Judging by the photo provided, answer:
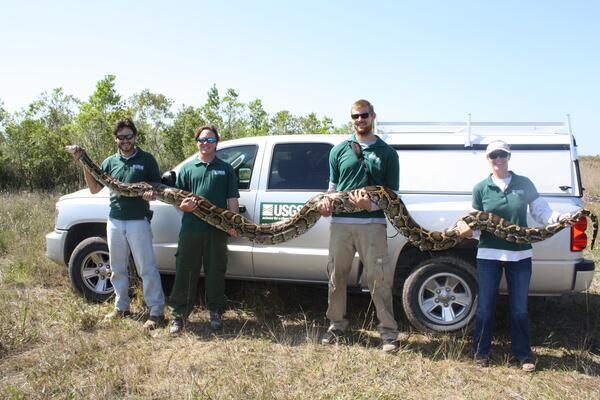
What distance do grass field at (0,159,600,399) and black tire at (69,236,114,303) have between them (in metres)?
0.19

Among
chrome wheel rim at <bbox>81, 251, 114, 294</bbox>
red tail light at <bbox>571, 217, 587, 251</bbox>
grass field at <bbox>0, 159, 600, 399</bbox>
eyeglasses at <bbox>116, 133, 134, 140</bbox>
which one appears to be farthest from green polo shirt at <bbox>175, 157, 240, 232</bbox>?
red tail light at <bbox>571, 217, 587, 251</bbox>

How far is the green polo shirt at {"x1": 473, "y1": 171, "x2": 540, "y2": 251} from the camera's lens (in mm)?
4482

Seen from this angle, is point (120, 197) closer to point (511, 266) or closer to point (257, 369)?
point (257, 369)

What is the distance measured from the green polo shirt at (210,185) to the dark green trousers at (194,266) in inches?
4.5

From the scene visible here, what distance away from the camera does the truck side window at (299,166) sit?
5734 mm

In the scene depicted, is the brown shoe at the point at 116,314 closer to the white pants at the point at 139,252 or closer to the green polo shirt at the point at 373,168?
the white pants at the point at 139,252

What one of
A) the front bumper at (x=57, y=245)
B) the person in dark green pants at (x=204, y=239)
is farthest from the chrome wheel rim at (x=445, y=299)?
A: the front bumper at (x=57, y=245)

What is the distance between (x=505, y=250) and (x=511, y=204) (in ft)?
1.50

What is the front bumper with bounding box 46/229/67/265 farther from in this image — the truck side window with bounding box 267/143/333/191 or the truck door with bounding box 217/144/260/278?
the truck side window with bounding box 267/143/333/191

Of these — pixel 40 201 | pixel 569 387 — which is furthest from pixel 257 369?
pixel 40 201

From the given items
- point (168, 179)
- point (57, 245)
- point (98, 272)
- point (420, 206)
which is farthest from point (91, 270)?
point (420, 206)

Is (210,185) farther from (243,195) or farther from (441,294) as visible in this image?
(441,294)

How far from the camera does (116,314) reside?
5.79 metres

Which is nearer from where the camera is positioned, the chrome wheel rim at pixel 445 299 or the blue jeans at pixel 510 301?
the blue jeans at pixel 510 301
